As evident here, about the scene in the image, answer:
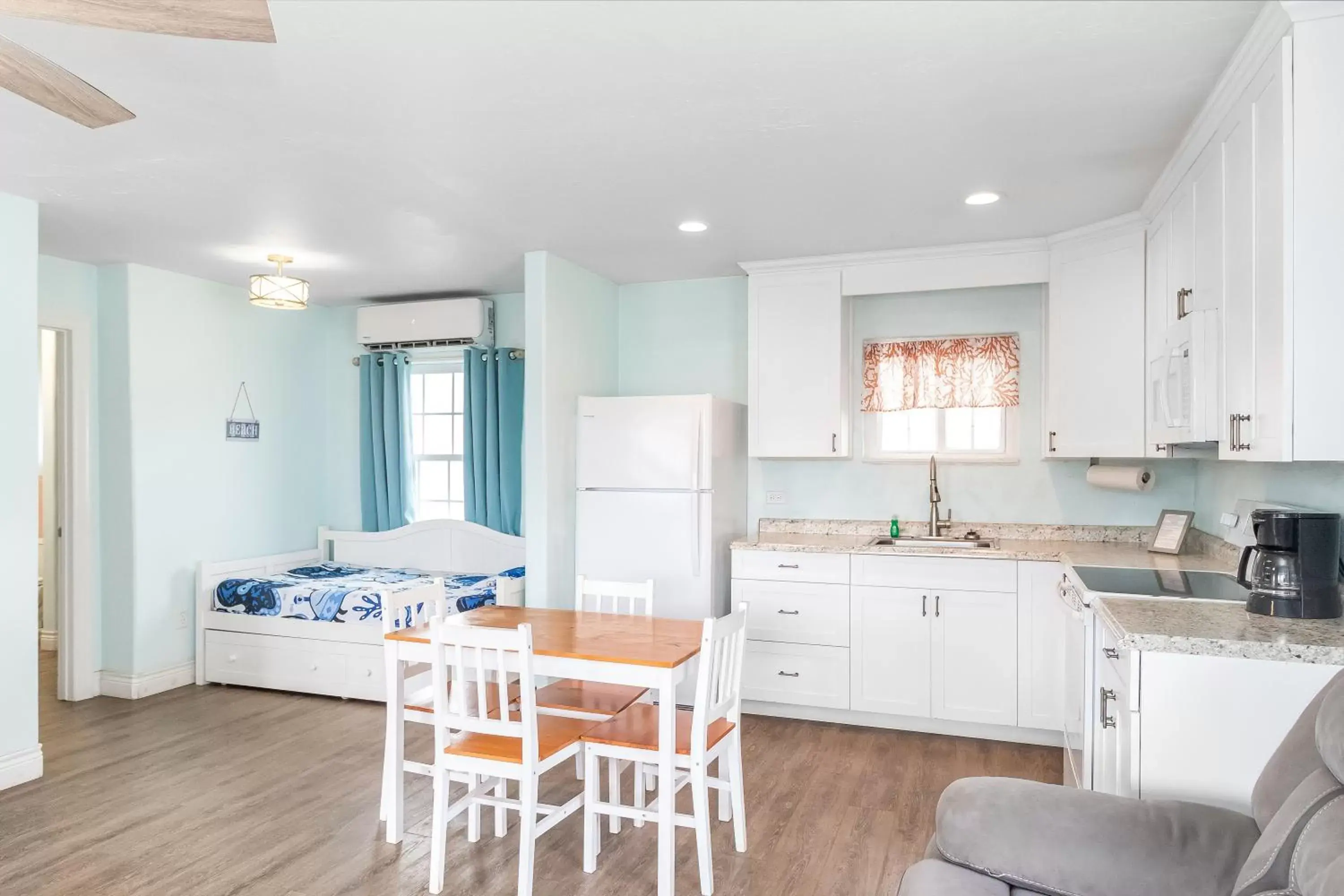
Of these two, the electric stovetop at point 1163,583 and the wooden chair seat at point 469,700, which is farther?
the wooden chair seat at point 469,700

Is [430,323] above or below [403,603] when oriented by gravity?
above

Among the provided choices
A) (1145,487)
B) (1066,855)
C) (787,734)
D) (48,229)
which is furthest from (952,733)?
(48,229)

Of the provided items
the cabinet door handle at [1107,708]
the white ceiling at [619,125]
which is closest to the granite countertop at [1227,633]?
the cabinet door handle at [1107,708]

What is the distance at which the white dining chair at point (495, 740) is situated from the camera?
98.1 inches

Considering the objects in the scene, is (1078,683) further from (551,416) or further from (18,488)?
(18,488)

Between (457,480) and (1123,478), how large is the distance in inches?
157

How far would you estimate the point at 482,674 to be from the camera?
8.27 ft

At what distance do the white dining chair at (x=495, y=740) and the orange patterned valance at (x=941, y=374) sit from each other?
269 cm

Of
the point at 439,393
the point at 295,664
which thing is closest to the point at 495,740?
the point at 295,664

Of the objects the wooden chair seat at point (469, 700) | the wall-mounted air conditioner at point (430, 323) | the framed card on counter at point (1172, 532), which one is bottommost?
the wooden chair seat at point (469, 700)

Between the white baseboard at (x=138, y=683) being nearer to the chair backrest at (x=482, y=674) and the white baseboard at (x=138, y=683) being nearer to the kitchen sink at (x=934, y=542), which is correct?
the chair backrest at (x=482, y=674)

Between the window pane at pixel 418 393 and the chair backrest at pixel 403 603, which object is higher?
Result: the window pane at pixel 418 393

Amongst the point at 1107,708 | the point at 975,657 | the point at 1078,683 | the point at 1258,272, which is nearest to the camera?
the point at 1258,272

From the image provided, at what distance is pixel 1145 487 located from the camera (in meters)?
4.06
